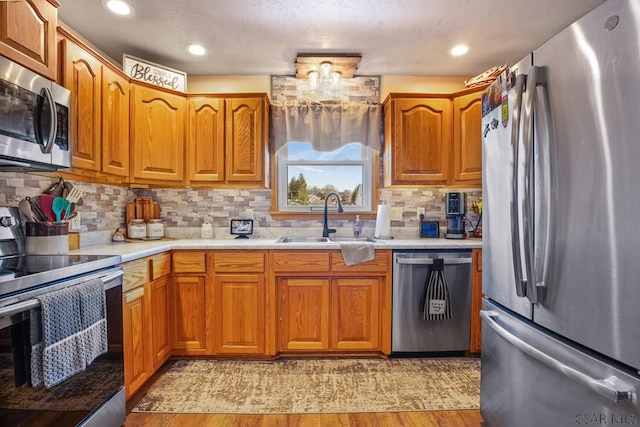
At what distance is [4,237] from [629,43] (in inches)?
105

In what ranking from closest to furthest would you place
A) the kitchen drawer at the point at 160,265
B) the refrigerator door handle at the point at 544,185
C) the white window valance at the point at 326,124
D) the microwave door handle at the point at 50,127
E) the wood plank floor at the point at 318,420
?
the refrigerator door handle at the point at 544,185, the microwave door handle at the point at 50,127, the wood plank floor at the point at 318,420, the kitchen drawer at the point at 160,265, the white window valance at the point at 326,124

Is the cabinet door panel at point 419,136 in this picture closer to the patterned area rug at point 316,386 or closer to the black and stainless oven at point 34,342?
the patterned area rug at point 316,386

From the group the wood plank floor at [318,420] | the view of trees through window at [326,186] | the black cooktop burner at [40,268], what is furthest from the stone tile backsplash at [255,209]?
the wood plank floor at [318,420]

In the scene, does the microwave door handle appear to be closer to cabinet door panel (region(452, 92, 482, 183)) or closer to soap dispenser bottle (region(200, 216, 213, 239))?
soap dispenser bottle (region(200, 216, 213, 239))

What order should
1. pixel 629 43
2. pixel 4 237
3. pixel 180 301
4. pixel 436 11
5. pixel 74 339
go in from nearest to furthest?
pixel 629 43
pixel 74 339
pixel 4 237
pixel 436 11
pixel 180 301

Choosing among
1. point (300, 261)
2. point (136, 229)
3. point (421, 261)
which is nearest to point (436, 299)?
point (421, 261)

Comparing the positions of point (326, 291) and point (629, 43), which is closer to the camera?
point (629, 43)

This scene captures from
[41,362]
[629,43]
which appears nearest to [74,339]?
[41,362]

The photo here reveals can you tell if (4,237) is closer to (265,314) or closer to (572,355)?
(265,314)

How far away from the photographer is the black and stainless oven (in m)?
1.08

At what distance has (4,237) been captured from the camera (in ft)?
5.40

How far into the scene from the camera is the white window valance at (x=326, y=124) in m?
2.78

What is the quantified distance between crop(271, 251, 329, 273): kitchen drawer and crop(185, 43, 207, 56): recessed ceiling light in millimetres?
1679

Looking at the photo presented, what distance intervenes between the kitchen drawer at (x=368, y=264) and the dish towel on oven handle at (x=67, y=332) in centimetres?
143
